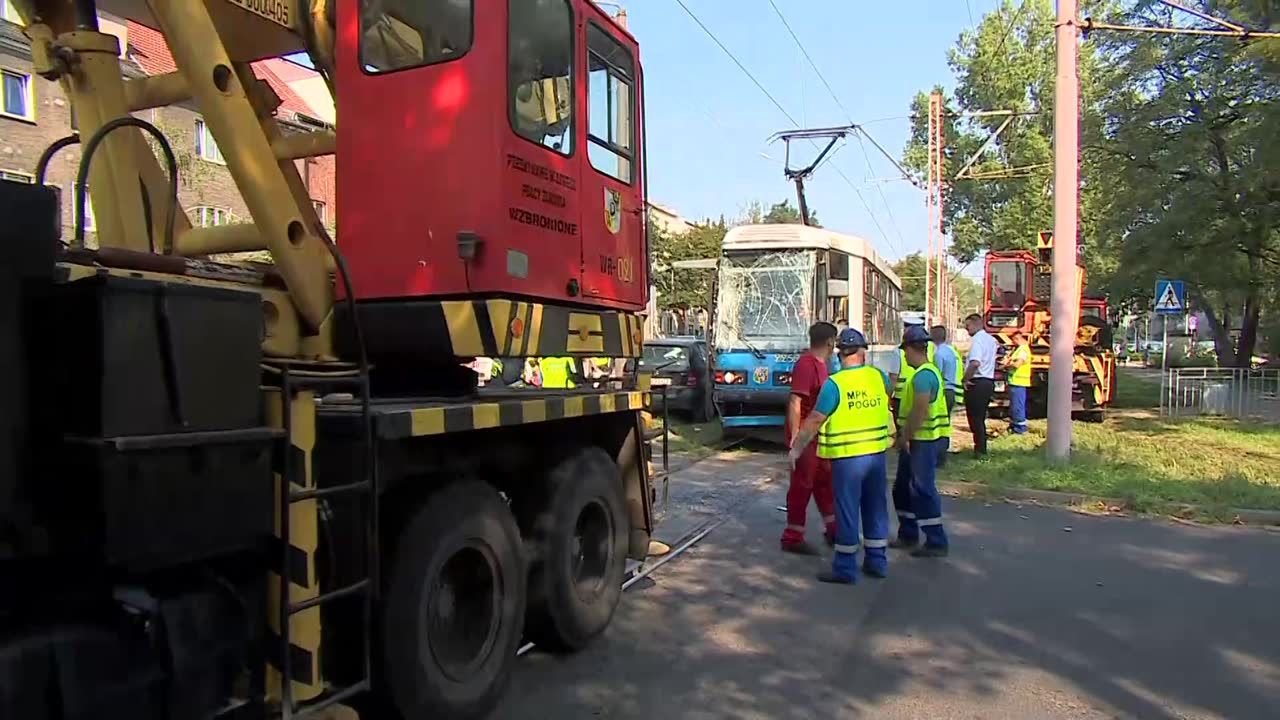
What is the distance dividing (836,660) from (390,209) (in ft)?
11.0

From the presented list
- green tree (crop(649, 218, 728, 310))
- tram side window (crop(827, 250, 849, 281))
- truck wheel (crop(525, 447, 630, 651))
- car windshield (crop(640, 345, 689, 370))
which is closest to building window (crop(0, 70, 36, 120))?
car windshield (crop(640, 345, 689, 370))

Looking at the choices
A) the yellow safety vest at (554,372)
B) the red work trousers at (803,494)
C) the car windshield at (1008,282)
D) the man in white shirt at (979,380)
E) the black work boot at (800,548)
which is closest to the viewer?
A: the black work boot at (800,548)

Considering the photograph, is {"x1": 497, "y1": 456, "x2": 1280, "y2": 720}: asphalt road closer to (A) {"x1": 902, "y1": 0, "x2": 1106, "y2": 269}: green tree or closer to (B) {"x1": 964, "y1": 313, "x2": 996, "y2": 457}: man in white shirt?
(B) {"x1": 964, "y1": 313, "x2": 996, "y2": 457}: man in white shirt

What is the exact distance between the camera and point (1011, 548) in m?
7.66

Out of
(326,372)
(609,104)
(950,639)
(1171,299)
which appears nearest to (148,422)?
(326,372)

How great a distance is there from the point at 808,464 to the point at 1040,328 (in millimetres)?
12704

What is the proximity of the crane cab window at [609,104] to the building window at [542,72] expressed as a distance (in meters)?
0.22

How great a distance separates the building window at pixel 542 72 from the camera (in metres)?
4.30

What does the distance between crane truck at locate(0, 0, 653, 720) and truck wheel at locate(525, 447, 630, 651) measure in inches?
0.8

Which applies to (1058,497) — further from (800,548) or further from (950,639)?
(950,639)

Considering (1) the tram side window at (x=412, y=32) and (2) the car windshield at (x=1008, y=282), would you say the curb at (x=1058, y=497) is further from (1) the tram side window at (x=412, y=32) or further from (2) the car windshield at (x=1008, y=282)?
(2) the car windshield at (x=1008, y=282)

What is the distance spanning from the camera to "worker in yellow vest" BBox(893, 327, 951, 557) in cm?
720

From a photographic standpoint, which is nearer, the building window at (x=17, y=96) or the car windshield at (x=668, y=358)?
the car windshield at (x=668, y=358)

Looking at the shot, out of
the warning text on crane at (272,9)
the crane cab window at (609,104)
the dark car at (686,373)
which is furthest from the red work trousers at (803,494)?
the dark car at (686,373)
